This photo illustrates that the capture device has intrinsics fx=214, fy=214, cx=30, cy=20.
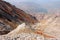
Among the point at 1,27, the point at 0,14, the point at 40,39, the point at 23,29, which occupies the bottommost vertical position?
the point at 40,39

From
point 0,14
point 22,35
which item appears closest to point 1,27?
point 0,14

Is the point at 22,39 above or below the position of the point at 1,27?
below

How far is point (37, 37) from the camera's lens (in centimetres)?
1633

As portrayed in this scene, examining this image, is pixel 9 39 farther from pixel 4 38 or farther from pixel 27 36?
pixel 27 36

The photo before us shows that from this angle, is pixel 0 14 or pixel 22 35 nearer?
pixel 22 35

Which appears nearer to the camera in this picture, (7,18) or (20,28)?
(20,28)

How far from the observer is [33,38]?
16172 millimetres

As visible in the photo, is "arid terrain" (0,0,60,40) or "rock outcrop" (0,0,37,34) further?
"rock outcrop" (0,0,37,34)

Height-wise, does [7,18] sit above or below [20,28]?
above

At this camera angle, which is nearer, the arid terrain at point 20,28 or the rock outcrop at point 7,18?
the arid terrain at point 20,28

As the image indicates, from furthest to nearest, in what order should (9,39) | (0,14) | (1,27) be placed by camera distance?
(0,14)
(1,27)
(9,39)

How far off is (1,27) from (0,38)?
42.3 feet

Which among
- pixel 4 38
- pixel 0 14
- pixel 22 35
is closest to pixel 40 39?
pixel 22 35

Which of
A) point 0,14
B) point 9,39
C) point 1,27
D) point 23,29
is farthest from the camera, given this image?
point 0,14
